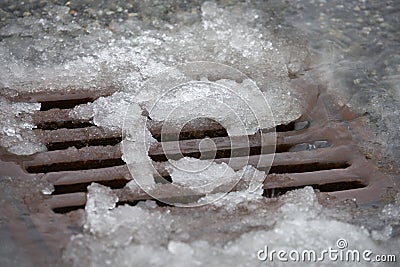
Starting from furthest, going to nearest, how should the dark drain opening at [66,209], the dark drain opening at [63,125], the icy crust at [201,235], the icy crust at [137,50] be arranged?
the icy crust at [137,50] → the dark drain opening at [63,125] → the dark drain opening at [66,209] → the icy crust at [201,235]

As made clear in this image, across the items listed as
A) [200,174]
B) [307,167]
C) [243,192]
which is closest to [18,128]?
[200,174]

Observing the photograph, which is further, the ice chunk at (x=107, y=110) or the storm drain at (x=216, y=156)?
the ice chunk at (x=107, y=110)

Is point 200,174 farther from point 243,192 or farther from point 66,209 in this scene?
point 66,209

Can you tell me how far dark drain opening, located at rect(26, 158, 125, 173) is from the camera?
5.89 ft

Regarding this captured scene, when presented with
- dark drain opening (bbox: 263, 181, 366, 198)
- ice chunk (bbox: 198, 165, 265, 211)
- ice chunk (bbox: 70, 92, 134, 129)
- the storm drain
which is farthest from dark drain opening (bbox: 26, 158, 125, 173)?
dark drain opening (bbox: 263, 181, 366, 198)

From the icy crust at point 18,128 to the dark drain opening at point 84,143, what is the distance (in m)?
0.03

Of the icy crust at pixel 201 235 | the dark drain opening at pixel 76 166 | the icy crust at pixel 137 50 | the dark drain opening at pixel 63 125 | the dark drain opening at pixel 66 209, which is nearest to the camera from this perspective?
the icy crust at pixel 201 235

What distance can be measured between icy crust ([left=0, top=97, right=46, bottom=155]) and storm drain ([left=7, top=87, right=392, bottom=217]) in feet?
0.08

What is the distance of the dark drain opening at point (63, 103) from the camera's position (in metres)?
1.97

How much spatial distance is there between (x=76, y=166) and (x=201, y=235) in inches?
17.1

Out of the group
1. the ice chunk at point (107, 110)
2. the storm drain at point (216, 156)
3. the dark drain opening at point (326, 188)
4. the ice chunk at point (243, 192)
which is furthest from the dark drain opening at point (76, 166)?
the dark drain opening at point (326, 188)

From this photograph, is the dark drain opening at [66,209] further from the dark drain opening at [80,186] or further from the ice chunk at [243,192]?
the ice chunk at [243,192]

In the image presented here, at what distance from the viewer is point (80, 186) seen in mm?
1755
